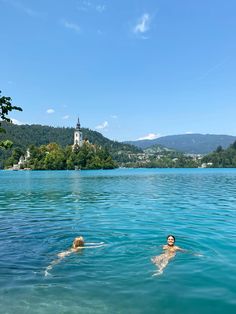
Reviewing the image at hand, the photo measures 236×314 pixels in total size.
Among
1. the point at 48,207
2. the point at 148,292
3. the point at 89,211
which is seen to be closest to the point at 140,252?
the point at 148,292

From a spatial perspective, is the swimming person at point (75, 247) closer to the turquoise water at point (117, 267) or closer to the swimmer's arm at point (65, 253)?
the swimmer's arm at point (65, 253)

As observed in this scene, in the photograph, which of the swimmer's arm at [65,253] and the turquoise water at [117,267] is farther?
the swimmer's arm at [65,253]

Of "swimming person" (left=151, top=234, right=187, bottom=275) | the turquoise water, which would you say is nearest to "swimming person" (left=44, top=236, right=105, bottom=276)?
the turquoise water

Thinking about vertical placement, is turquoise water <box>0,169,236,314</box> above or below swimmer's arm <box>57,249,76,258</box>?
below

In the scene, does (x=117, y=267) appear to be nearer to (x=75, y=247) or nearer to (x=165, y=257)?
(x=165, y=257)

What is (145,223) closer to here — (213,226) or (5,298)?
(213,226)

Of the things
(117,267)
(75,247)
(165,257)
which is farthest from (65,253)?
(165,257)

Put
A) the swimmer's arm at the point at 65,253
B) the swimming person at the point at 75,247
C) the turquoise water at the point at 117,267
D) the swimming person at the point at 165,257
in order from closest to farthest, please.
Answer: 1. the turquoise water at the point at 117,267
2. the swimming person at the point at 165,257
3. the swimming person at the point at 75,247
4. the swimmer's arm at the point at 65,253

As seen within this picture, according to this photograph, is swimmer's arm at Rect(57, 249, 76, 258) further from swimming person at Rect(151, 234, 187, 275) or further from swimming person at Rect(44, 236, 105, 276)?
swimming person at Rect(151, 234, 187, 275)

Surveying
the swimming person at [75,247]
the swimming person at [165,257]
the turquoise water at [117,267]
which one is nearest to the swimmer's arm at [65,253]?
the swimming person at [75,247]

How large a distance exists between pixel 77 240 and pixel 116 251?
6.27 ft

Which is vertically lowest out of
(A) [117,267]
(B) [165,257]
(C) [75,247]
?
(A) [117,267]

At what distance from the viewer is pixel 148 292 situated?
12.0m

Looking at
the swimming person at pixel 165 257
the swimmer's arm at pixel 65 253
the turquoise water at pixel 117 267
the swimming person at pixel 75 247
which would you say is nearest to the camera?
the turquoise water at pixel 117 267
